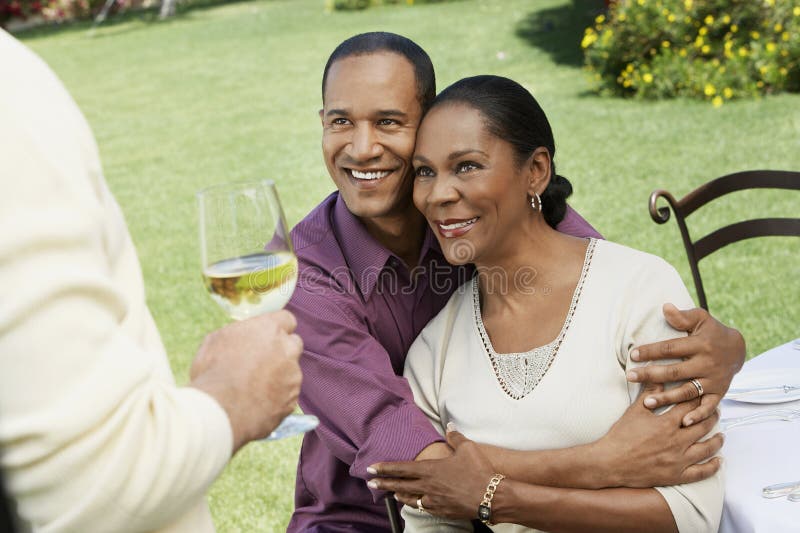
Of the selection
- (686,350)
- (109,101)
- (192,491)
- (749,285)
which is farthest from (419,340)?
(109,101)

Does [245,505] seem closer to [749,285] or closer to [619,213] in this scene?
[749,285]

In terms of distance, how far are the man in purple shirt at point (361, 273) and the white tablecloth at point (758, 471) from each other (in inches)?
31.4

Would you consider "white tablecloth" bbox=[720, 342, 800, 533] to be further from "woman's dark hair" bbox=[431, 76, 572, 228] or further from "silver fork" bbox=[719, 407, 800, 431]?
"woman's dark hair" bbox=[431, 76, 572, 228]

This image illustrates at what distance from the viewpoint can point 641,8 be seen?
38.3 feet

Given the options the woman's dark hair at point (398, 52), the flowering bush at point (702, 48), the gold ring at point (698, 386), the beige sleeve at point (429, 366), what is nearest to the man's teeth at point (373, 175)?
the woman's dark hair at point (398, 52)

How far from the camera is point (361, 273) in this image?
2820mm

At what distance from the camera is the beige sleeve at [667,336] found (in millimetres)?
2150

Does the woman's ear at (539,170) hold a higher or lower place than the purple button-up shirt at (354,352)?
higher

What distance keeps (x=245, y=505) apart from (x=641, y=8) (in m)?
9.30

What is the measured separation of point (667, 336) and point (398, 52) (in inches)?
49.2

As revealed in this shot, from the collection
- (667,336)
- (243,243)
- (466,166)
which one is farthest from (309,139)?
(243,243)

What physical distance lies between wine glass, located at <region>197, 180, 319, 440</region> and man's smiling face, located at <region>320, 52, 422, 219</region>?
1.16m

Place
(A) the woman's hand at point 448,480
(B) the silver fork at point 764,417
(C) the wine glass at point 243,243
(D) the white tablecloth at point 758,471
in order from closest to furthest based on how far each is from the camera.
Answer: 1. (C) the wine glass at point 243,243
2. (D) the white tablecloth at point 758,471
3. (A) the woman's hand at point 448,480
4. (B) the silver fork at point 764,417

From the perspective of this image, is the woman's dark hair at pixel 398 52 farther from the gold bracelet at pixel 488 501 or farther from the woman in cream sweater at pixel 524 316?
the gold bracelet at pixel 488 501
